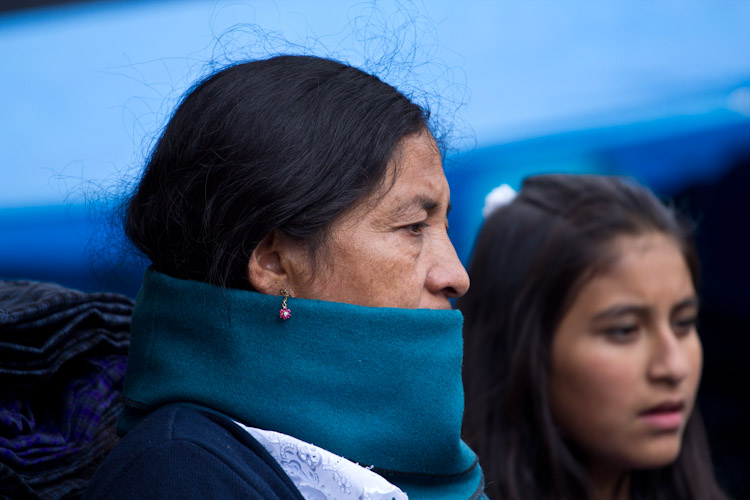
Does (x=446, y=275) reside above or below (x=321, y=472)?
above

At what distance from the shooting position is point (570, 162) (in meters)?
3.64

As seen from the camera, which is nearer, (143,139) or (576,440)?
(143,139)

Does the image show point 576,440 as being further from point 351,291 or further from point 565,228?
point 351,291

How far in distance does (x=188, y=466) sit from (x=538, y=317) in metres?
1.55

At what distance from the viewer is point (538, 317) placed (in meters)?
2.55

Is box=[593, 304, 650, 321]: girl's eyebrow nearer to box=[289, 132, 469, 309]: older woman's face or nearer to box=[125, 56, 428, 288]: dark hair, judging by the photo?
box=[289, 132, 469, 309]: older woman's face

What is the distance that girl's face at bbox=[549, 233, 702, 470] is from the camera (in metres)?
2.41

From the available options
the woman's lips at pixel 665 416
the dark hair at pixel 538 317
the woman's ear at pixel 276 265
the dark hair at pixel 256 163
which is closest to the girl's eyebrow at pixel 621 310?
the dark hair at pixel 538 317

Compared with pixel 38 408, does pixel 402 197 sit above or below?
above

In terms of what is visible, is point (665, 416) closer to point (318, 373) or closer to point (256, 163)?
point (318, 373)

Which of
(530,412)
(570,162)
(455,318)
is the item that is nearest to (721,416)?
(570,162)

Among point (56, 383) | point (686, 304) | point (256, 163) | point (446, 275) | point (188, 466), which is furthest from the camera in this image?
point (686, 304)

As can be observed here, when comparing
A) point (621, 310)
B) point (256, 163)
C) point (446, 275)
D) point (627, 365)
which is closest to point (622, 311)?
point (621, 310)

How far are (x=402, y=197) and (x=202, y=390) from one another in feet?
1.69
